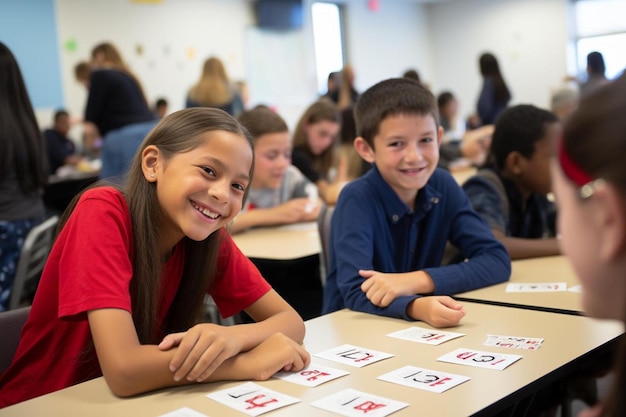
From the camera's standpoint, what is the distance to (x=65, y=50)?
700cm

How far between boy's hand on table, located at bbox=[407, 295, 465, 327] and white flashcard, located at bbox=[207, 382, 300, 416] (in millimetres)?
456

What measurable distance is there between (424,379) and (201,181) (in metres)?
0.60

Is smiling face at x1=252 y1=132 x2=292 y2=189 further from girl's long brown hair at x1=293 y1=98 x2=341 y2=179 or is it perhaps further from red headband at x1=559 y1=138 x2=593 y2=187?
red headband at x1=559 y1=138 x2=593 y2=187

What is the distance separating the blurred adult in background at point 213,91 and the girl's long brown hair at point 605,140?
13.1 feet

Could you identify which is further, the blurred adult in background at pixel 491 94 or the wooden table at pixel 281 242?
the blurred adult in background at pixel 491 94

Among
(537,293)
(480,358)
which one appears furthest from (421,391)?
(537,293)

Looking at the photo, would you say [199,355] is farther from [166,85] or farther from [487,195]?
[166,85]

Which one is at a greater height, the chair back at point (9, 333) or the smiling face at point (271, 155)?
the smiling face at point (271, 155)

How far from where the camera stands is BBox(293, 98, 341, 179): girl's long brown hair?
4.06 meters

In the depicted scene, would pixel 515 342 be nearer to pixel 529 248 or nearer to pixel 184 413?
pixel 184 413

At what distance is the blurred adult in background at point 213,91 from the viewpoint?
4.61 meters

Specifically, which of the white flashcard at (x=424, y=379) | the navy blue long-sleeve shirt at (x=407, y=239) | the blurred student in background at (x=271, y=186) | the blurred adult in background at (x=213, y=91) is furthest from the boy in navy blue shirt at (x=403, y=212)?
the blurred adult in background at (x=213, y=91)

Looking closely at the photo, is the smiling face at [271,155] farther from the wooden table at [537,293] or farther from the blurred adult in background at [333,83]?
the blurred adult in background at [333,83]

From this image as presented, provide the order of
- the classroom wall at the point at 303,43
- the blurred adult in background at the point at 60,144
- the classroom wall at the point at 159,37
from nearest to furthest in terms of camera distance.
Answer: the blurred adult in background at the point at 60,144, the classroom wall at the point at 159,37, the classroom wall at the point at 303,43
